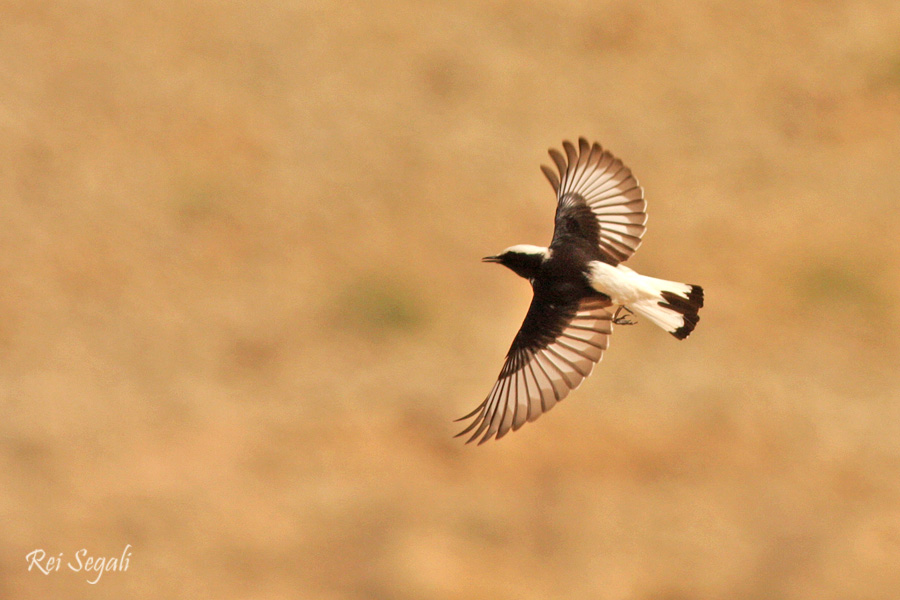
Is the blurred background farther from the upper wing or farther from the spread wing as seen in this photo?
the upper wing

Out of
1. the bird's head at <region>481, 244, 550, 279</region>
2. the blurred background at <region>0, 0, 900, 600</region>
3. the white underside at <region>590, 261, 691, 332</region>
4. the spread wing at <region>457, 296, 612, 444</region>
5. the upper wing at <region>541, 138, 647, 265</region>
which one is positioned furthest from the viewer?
the blurred background at <region>0, 0, 900, 600</region>

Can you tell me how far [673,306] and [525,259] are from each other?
0.84 meters

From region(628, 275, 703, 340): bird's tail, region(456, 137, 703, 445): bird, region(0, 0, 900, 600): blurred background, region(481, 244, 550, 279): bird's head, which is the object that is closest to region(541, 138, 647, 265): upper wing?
region(456, 137, 703, 445): bird

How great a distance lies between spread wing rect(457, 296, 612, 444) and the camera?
634 cm

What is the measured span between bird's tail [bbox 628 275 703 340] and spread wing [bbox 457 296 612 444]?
26cm

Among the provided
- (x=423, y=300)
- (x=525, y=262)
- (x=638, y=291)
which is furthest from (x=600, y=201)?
(x=423, y=300)

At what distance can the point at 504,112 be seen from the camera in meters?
17.2

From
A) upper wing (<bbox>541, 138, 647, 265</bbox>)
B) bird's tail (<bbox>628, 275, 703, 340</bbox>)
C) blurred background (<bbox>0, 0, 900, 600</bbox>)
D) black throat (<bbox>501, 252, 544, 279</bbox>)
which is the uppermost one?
blurred background (<bbox>0, 0, 900, 600</bbox>)

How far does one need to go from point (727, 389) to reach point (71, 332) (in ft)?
27.4

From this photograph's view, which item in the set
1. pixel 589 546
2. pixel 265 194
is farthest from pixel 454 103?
pixel 589 546

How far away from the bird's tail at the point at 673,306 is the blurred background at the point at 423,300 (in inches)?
244

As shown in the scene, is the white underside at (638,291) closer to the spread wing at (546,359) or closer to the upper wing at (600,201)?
the spread wing at (546,359)

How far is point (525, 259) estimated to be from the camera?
6.23 m

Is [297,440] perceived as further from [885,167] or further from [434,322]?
[885,167]
